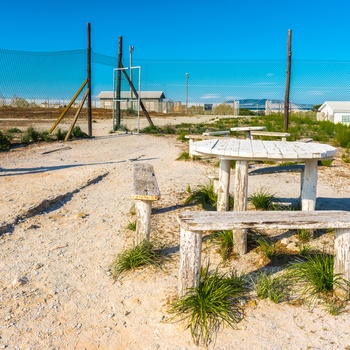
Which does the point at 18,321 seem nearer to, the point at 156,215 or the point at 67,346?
the point at 67,346

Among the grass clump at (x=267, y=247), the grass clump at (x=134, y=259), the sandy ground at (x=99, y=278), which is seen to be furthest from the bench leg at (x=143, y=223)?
A: the grass clump at (x=267, y=247)

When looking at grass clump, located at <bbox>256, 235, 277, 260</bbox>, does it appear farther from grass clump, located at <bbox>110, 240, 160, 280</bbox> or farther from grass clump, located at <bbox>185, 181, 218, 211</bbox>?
grass clump, located at <bbox>185, 181, 218, 211</bbox>

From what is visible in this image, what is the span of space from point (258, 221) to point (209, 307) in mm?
589

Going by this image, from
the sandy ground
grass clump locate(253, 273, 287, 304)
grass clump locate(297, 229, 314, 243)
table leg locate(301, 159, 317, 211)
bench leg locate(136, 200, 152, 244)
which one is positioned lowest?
the sandy ground

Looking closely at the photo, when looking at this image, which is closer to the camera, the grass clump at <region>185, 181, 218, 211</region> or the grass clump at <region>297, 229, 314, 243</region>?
the grass clump at <region>297, 229, 314, 243</region>

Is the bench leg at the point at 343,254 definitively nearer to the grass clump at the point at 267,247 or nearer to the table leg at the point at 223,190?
the grass clump at the point at 267,247

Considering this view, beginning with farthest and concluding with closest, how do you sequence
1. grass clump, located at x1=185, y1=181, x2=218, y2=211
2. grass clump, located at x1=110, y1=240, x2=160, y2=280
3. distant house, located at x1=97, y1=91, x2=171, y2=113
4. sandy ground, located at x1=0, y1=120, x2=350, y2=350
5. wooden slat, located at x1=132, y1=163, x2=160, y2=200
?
distant house, located at x1=97, y1=91, x2=171, y2=113 < grass clump, located at x1=185, y1=181, x2=218, y2=211 < wooden slat, located at x1=132, y1=163, x2=160, y2=200 < grass clump, located at x1=110, y1=240, x2=160, y2=280 < sandy ground, located at x1=0, y1=120, x2=350, y2=350

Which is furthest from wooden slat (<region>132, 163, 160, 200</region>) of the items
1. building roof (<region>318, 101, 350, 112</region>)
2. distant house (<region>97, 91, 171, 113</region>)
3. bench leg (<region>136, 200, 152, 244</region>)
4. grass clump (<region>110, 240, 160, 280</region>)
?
building roof (<region>318, 101, 350, 112</region>)

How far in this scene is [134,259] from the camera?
3168 mm

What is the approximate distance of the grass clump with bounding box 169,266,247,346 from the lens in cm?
236

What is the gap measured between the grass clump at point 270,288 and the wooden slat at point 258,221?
1.29 ft

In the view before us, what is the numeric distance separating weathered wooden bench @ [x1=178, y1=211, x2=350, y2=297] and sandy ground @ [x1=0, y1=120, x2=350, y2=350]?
0.93 ft

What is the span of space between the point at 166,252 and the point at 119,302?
0.83m

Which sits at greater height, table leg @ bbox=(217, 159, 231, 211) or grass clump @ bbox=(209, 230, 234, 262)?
table leg @ bbox=(217, 159, 231, 211)
